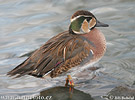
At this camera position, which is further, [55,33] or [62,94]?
[55,33]

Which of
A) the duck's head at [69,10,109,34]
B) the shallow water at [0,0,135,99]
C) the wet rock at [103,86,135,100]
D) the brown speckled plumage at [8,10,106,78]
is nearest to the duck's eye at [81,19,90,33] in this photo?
the duck's head at [69,10,109,34]

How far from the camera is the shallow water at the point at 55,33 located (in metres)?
7.28

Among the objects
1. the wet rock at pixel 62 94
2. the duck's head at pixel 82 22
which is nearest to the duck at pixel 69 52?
the duck's head at pixel 82 22

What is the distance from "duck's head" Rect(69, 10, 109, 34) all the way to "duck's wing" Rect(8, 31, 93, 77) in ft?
0.63

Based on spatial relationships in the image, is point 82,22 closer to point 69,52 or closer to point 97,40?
point 97,40

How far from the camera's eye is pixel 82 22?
23.4 ft

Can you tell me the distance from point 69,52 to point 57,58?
0.89 feet

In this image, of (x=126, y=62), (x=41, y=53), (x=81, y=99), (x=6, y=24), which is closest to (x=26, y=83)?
(x=41, y=53)

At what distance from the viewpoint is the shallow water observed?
23.9 ft

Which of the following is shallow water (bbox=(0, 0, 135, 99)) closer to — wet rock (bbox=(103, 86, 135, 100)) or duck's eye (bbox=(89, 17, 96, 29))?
wet rock (bbox=(103, 86, 135, 100))

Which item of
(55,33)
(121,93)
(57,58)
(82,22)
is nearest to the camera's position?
(121,93)

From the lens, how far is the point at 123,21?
10789mm

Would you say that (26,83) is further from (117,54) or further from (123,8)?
(123,8)

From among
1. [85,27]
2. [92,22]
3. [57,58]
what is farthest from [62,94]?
[92,22]
